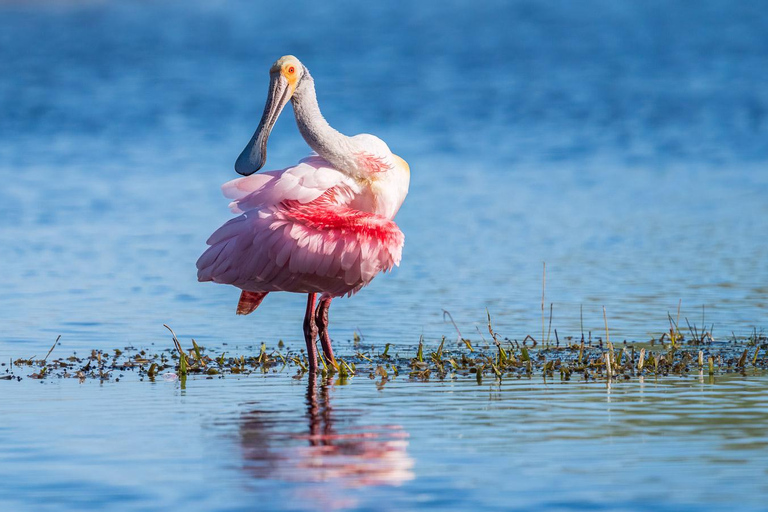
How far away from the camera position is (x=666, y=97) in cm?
3631

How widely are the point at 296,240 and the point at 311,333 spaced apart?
702mm

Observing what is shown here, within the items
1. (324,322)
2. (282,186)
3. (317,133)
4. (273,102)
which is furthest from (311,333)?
(273,102)

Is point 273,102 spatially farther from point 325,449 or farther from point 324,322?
point 325,449

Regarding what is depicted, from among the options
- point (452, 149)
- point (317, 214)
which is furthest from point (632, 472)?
point (452, 149)

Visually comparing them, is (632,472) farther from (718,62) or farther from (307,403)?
(718,62)

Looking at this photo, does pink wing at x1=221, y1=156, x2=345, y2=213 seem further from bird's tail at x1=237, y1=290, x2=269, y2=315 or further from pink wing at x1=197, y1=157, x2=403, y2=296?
bird's tail at x1=237, y1=290, x2=269, y2=315

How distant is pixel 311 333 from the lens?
869 centimetres

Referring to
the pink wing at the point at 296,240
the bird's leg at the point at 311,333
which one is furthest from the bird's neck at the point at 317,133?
the bird's leg at the point at 311,333

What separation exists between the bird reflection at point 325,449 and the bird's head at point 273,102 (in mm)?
2491

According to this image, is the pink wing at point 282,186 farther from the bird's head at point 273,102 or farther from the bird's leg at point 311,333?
the bird's leg at point 311,333

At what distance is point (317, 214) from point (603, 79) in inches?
1315

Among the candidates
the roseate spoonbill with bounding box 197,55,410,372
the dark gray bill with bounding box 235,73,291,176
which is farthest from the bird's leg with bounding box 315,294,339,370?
the dark gray bill with bounding box 235,73,291,176

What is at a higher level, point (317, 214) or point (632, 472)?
point (317, 214)

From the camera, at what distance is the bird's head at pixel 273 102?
8.91m
